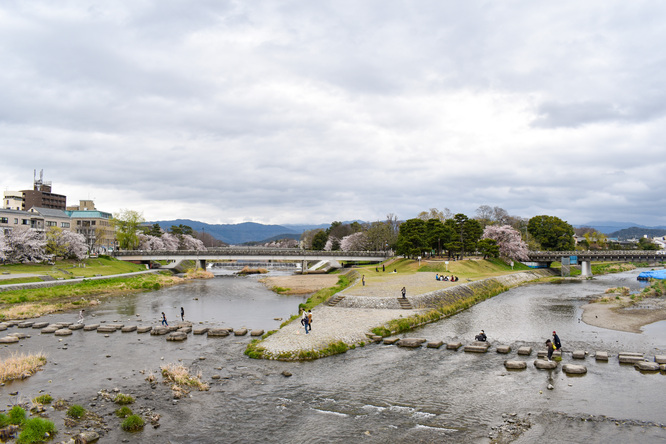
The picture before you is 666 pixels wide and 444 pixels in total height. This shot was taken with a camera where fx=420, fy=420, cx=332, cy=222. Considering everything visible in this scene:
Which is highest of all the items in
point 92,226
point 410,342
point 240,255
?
point 92,226

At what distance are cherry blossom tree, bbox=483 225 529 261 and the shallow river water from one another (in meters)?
73.3

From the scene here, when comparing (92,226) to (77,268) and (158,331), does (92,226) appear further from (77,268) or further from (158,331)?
(158,331)

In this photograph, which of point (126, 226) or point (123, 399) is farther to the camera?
point (126, 226)

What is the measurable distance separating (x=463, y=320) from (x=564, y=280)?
61862 mm

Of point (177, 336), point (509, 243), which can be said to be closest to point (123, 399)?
point (177, 336)

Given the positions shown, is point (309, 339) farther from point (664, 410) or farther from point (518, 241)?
point (518, 241)

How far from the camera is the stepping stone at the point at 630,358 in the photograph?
28.5 meters

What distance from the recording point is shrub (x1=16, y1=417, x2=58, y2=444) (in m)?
17.8

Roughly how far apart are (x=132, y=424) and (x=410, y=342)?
21049 millimetres

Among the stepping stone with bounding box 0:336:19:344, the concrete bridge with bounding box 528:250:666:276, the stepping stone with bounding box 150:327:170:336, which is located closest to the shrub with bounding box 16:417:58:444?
the stepping stone with bounding box 150:327:170:336

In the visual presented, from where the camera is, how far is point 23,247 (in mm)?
87062

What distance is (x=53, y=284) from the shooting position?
232 feet

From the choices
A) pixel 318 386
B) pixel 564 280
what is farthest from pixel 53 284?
pixel 564 280

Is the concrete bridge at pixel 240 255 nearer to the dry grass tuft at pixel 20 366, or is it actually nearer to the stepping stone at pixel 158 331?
the stepping stone at pixel 158 331
